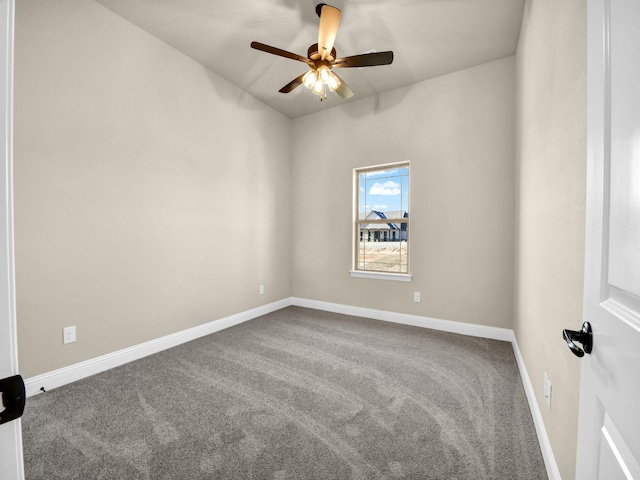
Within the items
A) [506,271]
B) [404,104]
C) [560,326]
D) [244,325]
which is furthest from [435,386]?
[404,104]

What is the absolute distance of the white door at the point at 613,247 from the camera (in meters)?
0.51

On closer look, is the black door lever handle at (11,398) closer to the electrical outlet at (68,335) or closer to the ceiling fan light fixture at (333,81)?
the electrical outlet at (68,335)

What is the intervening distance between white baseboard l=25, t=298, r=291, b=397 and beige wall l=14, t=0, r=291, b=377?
7cm

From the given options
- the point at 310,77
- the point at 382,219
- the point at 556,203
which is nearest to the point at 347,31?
the point at 310,77

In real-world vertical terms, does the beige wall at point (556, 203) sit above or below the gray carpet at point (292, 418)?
above

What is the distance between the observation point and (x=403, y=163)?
3.78m

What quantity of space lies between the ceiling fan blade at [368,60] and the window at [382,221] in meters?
1.66

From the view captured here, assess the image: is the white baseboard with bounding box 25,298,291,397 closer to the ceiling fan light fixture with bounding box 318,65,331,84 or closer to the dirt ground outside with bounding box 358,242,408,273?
the dirt ground outside with bounding box 358,242,408,273

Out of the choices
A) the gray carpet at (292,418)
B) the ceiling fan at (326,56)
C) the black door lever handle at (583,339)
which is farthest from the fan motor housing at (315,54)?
the gray carpet at (292,418)

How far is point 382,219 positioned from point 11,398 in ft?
12.5

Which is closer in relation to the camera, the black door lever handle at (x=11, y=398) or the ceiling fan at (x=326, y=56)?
the black door lever handle at (x=11, y=398)

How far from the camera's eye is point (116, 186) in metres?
2.56

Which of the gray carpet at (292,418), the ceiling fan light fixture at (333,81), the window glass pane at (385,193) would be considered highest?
the ceiling fan light fixture at (333,81)

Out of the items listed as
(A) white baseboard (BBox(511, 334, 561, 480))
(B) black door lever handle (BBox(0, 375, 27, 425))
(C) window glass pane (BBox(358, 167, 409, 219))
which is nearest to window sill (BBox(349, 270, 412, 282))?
(C) window glass pane (BBox(358, 167, 409, 219))
